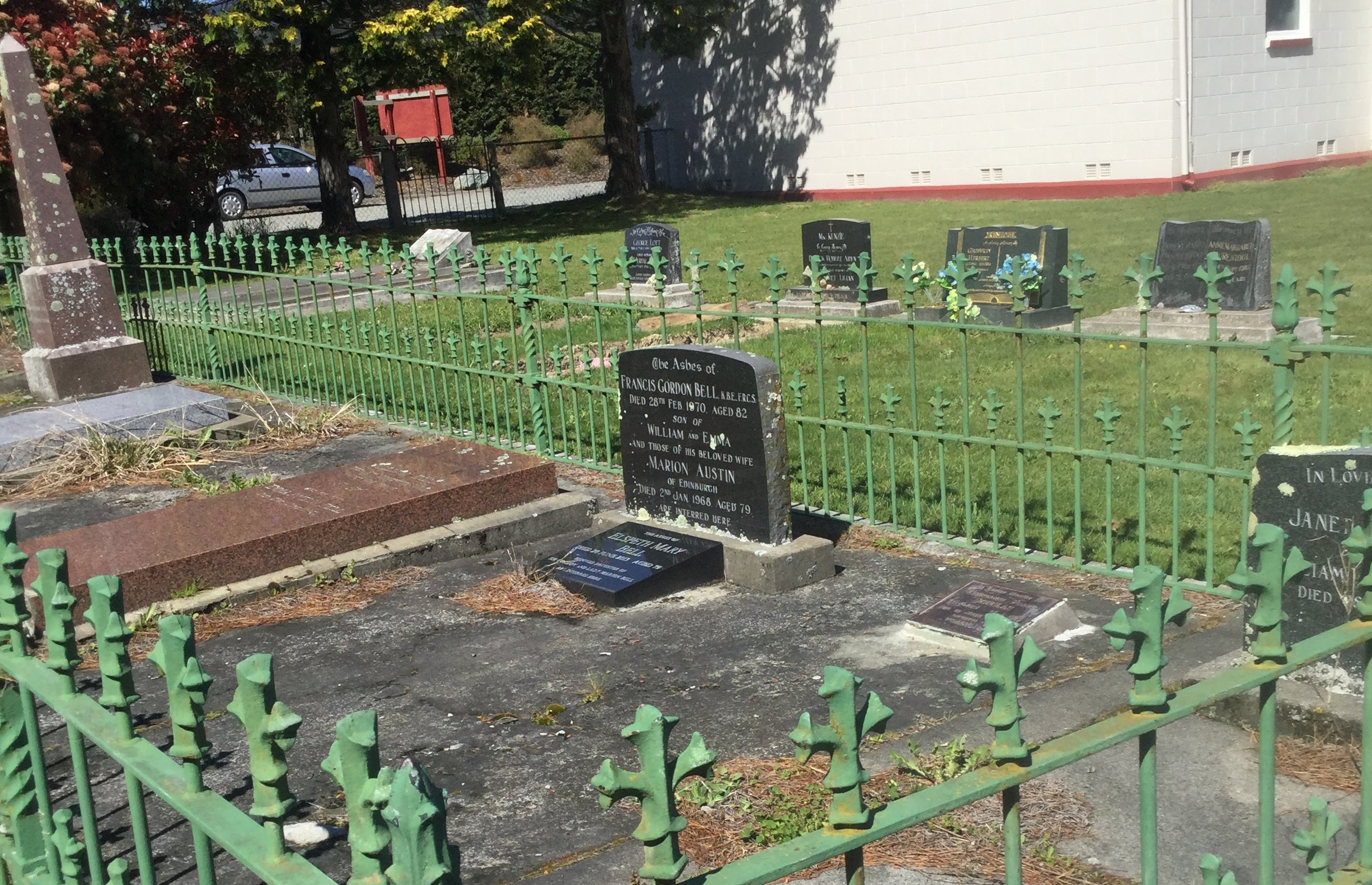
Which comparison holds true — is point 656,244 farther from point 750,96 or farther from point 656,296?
point 750,96

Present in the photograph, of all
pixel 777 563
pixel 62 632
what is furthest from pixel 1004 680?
pixel 777 563

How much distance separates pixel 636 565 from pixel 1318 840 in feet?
13.4

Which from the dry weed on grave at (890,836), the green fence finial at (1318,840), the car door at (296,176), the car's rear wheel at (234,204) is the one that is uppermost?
the car door at (296,176)

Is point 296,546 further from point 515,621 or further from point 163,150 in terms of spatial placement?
point 163,150

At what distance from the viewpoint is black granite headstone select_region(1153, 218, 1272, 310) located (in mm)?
11156

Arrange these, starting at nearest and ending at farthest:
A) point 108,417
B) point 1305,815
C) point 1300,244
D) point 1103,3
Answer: point 1305,815, point 108,417, point 1300,244, point 1103,3

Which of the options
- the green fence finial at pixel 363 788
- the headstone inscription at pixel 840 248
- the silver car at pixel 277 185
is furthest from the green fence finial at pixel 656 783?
the silver car at pixel 277 185

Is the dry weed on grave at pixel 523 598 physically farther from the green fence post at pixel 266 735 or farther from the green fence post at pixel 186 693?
the green fence post at pixel 266 735

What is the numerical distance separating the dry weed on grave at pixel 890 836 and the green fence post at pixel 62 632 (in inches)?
69.7

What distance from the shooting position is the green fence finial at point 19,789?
2.62 m

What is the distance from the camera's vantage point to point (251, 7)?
2170 cm

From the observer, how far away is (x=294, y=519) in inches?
256

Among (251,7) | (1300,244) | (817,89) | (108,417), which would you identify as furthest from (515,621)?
(817,89)

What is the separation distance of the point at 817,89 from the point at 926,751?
952 inches
